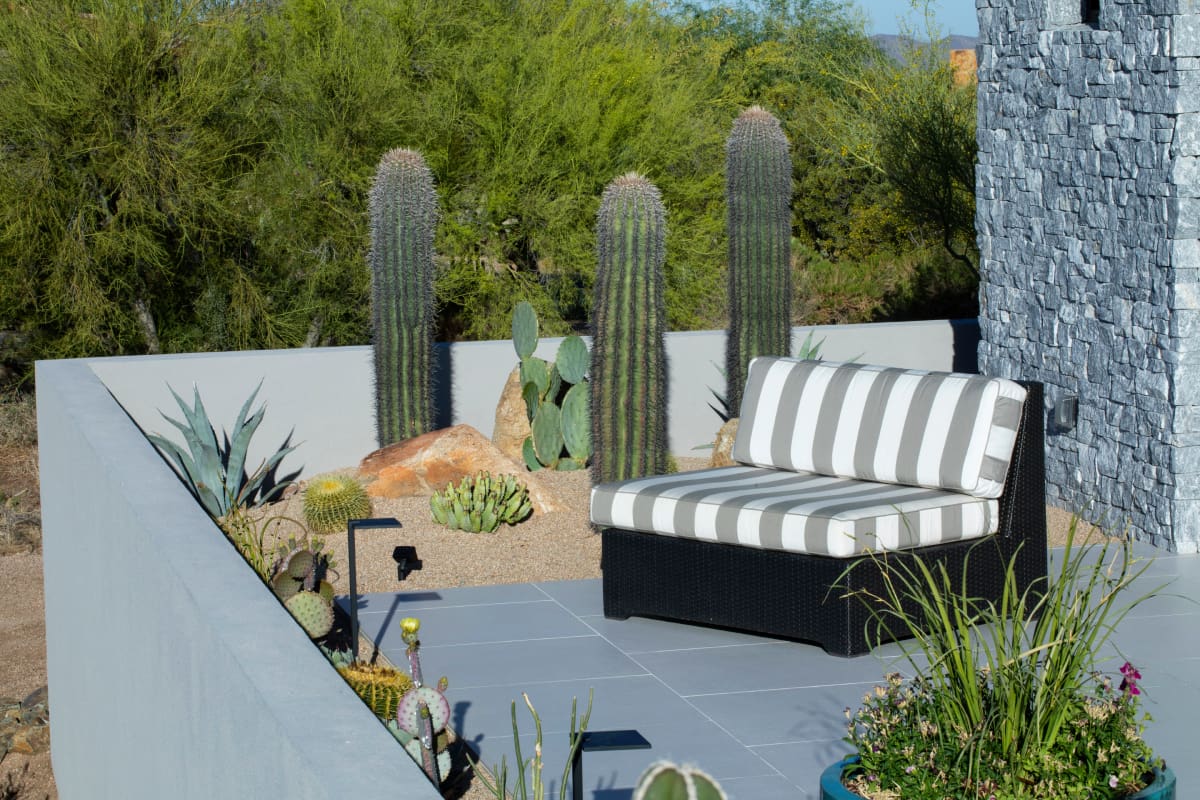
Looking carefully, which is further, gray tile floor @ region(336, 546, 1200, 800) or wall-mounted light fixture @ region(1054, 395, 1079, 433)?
wall-mounted light fixture @ region(1054, 395, 1079, 433)

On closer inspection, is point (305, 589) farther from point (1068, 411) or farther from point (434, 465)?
point (1068, 411)

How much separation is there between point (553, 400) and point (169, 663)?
19.3 ft

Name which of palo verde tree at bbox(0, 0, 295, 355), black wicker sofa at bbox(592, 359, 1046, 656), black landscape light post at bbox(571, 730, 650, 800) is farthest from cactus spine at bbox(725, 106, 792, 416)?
black landscape light post at bbox(571, 730, 650, 800)

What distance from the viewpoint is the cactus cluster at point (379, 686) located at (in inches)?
148

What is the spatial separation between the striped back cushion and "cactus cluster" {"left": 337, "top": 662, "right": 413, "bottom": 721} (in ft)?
6.55

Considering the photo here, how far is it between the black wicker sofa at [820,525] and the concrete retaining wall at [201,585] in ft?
5.61

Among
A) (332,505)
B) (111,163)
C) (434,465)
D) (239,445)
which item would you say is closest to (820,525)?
(332,505)

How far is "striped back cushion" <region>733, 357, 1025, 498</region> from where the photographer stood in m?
4.89

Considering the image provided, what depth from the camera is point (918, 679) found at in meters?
2.79

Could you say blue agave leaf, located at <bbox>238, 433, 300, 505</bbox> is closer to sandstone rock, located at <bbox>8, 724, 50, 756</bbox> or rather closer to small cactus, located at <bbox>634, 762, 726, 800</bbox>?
sandstone rock, located at <bbox>8, 724, 50, 756</bbox>

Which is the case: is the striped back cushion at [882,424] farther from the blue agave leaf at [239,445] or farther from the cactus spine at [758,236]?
the blue agave leaf at [239,445]

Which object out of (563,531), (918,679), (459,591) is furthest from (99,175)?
(918,679)

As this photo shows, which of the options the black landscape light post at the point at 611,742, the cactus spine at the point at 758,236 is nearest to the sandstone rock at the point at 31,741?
the cactus spine at the point at 758,236

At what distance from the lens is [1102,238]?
21.8ft
